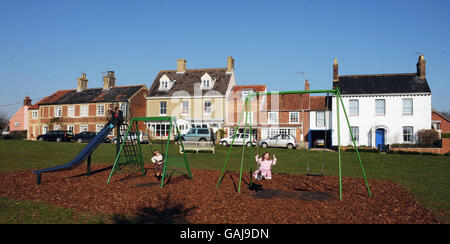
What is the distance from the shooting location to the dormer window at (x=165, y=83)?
4700 cm

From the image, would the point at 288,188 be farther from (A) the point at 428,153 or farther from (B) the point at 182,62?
(B) the point at 182,62

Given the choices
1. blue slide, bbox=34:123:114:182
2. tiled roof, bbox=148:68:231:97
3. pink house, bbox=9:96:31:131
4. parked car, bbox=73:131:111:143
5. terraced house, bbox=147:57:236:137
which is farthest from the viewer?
pink house, bbox=9:96:31:131

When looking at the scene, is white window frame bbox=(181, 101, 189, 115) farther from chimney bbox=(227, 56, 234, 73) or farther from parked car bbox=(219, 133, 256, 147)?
parked car bbox=(219, 133, 256, 147)

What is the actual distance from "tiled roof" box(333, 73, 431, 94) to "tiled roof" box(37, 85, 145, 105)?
31408 millimetres

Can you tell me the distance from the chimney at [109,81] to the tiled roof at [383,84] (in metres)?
36.6

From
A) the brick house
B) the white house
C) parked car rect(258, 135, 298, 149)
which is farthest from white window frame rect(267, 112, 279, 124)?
the brick house

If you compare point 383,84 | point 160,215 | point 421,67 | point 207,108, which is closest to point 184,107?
point 207,108

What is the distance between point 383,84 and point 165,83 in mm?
30330

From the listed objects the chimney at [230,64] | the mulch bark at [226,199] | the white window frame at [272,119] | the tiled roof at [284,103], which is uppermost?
the chimney at [230,64]

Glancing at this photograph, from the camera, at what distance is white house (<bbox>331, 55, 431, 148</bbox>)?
113 ft

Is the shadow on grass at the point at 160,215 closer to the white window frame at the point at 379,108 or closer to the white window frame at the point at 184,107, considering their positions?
the white window frame at the point at 379,108

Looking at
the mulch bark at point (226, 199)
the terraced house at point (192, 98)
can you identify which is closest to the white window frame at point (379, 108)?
the terraced house at point (192, 98)
